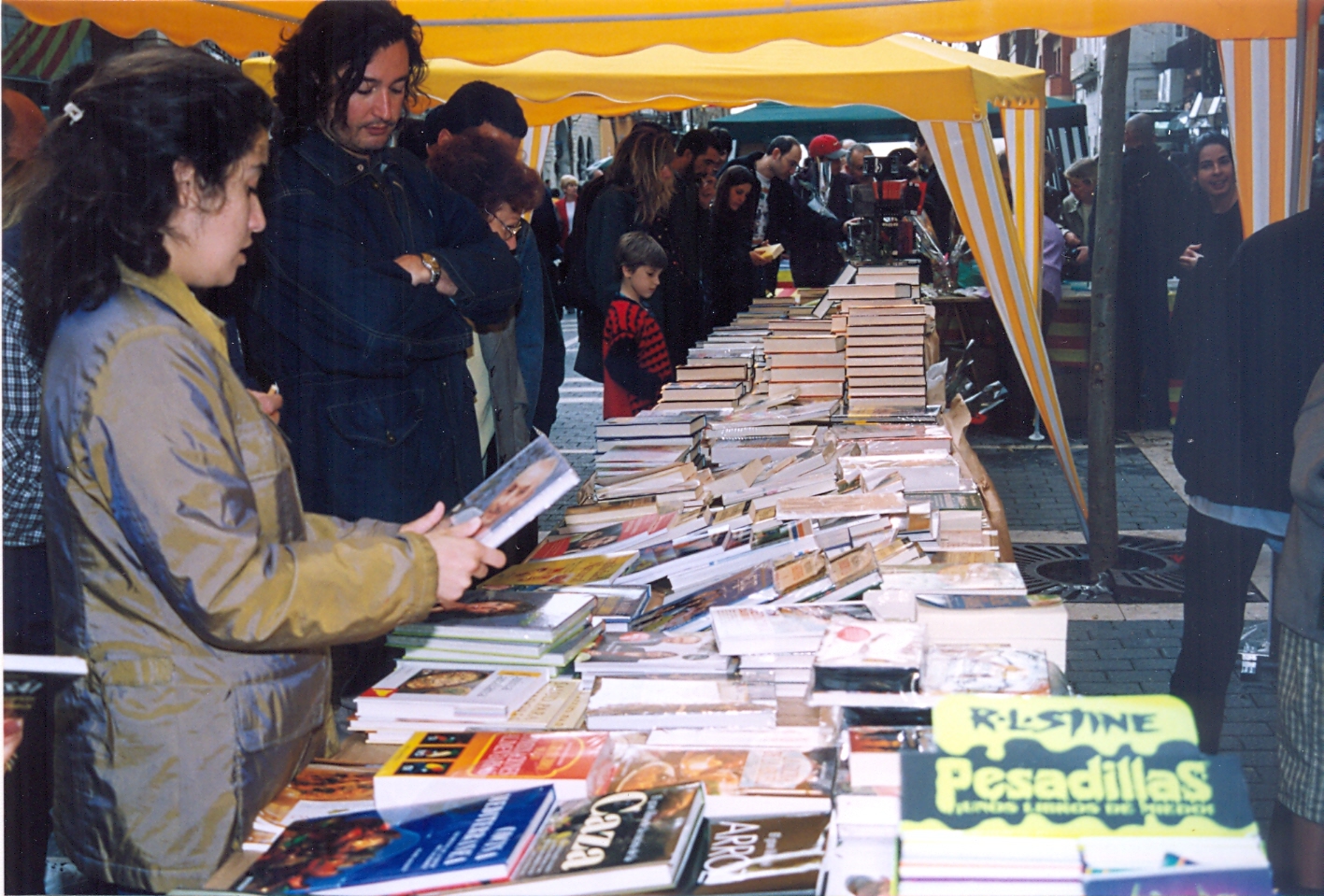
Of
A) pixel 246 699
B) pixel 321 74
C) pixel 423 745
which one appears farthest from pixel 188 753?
pixel 321 74

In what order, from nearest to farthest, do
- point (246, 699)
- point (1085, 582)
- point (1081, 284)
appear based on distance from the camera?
point (246, 699), point (1085, 582), point (1081, 284)

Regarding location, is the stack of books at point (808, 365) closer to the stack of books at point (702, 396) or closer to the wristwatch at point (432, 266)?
the stack of books at point (702, 396)

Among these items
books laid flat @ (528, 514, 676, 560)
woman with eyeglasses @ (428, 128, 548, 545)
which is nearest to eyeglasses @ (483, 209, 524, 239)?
woman with eyeglasses @ (428, 128, 548, 545)

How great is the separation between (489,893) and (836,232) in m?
8.89

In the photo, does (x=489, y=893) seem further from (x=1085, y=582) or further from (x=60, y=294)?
(x=1085, y=582)

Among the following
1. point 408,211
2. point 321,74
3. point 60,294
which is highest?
point 321,74

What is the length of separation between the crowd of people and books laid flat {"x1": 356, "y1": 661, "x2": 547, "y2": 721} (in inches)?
3.9

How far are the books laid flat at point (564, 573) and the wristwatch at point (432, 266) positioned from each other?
644 mm

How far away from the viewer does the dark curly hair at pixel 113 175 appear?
135 centimetres

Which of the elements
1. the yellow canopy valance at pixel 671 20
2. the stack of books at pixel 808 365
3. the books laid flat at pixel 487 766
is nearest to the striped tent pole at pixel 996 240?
the stack of books at pixel 808 365

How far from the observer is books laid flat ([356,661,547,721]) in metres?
1.72

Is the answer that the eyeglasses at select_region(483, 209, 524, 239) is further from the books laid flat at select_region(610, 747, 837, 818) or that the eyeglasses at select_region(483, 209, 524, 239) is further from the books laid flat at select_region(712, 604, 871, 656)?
the books laid flat at select_region(610, 747, 837, 818)

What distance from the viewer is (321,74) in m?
2.41

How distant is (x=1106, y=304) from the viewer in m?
5.30
